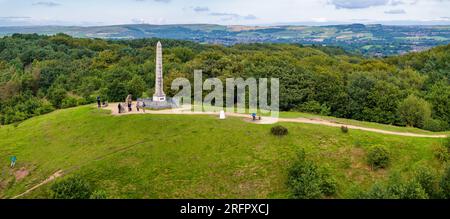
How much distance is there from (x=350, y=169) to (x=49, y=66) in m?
92.0

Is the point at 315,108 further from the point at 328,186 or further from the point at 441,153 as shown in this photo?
the point at 328,186

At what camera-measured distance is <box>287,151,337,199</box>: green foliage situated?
3007cm

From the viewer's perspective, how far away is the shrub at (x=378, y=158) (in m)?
34.0

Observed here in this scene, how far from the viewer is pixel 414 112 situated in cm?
4853

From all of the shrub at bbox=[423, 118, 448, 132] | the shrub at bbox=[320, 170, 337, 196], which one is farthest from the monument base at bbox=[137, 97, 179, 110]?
the shrub at bbox=[423, 118, 448, 132]

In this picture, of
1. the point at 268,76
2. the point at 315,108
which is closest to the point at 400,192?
the point at 315,108

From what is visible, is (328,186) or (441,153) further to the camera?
(441,153)

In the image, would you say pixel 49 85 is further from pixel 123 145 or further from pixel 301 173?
pixel 301 173

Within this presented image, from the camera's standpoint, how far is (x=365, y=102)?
177 feet

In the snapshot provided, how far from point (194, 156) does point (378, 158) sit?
17368 millimetres

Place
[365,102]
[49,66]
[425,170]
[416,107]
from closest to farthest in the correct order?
[425,170] → [416,107] → [365,102] → [49,66]

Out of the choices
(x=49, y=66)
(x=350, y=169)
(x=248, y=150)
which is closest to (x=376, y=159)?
(x=350, y=169)

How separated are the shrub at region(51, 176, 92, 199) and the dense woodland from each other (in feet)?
91.5

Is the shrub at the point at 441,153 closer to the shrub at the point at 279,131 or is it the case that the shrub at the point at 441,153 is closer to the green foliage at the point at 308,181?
the green foliage at the point at 308,181
